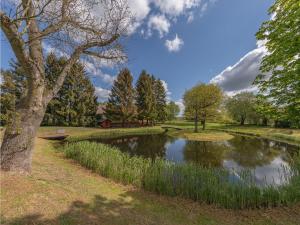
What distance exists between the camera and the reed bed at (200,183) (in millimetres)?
4617

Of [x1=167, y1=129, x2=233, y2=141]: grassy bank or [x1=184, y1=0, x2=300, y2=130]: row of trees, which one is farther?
[x1=167, y1=129, x2=233, y2=141]: grassy bank

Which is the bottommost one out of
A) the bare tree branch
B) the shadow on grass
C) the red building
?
the shadow on grass

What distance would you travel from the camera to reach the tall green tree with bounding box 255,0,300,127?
4.86m

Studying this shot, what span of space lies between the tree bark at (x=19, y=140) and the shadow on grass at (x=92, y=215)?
189 centimetres

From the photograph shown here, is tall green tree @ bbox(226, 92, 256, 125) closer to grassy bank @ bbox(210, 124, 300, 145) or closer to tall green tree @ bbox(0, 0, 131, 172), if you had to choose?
grassy bank @ bbox(210, 124, 300, 145)

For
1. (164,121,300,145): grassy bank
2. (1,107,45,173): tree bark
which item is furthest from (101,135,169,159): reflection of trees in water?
(164,121,300,145): grassy bank

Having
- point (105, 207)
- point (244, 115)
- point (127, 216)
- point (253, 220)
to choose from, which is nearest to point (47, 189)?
point (105, 207)

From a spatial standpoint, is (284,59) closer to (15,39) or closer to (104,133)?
(15,39)

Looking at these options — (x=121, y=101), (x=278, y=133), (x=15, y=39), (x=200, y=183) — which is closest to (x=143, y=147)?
(x=200, y=183)

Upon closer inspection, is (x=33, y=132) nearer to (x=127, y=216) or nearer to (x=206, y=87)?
(x=127, y=216)

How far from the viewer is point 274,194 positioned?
466 centimetres

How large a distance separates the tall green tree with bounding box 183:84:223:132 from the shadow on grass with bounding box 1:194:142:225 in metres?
23.6

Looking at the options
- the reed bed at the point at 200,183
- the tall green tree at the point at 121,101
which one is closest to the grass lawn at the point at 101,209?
the reed bed at the point at 200,183

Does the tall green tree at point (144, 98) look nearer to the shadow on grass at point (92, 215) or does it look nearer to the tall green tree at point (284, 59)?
the tall green tree at point (284, 59)
